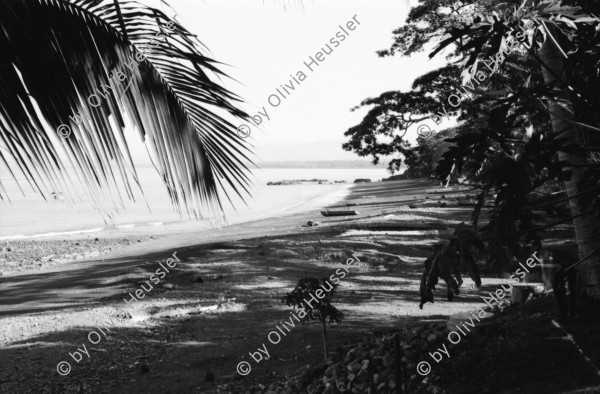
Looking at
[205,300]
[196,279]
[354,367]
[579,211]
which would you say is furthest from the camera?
[196,279]

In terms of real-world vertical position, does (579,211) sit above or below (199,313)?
above

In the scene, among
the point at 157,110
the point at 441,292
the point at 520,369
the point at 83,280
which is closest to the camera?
the point at 157,110

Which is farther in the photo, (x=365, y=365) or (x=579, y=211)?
(x=365, y=365)

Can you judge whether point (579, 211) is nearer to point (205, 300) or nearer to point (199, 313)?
point (199, 313)

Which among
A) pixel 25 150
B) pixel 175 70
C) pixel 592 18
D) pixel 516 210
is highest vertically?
pixel 592 18

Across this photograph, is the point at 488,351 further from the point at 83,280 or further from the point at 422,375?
the point at 83,280

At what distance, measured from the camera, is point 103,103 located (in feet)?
5.44

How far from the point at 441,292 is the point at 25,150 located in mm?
9486

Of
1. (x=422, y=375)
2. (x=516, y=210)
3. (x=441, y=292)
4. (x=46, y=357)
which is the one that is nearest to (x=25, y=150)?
(x=516, y=210)

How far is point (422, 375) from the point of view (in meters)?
4.77

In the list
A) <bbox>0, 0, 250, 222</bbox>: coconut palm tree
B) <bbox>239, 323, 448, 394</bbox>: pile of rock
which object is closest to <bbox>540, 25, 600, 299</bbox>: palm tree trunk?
<bbox>239, 323, 448, 394</bbox>: pile of rock

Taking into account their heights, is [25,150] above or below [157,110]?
below

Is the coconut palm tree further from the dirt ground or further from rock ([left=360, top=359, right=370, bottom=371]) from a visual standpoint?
the dirt ground

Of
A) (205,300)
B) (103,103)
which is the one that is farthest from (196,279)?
(103,103)
